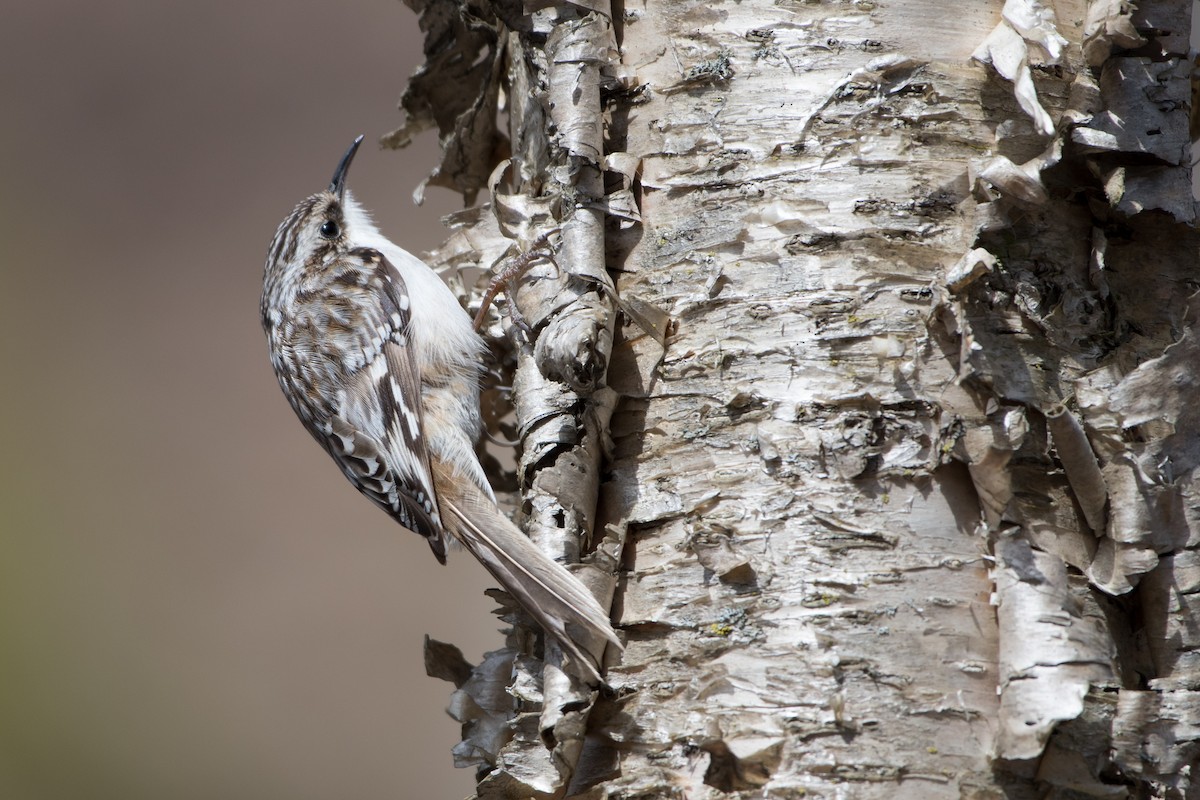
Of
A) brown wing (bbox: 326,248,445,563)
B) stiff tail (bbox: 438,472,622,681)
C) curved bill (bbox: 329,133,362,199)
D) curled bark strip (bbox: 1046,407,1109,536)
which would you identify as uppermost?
curved bill (bbox: 329,133,362,199)

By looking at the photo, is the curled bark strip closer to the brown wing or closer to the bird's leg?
the bird's leg

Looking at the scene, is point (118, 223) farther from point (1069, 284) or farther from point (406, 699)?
point (1069, 284)

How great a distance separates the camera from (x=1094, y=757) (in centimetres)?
119

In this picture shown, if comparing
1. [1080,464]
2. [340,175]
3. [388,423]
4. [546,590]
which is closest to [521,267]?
[546,590]

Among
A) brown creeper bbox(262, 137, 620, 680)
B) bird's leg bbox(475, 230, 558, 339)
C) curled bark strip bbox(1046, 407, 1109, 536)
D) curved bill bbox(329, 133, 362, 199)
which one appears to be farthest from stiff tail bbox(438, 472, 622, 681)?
curved bill bbox(329, 133, 362, 199)

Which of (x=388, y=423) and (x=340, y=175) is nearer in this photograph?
(x=388, y=423)

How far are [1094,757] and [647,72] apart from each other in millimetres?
1173

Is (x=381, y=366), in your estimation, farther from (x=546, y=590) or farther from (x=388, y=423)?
(x=546, y=590)

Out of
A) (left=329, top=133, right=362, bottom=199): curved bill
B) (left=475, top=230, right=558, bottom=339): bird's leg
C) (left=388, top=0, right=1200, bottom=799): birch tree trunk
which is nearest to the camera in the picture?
(left=388, top=0, right=1200, bottom=799): birch tree trunk

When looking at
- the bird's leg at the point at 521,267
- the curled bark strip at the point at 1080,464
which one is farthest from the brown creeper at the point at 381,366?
the curled bark strip at the point at 1080,464

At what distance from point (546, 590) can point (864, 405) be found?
0.51 m

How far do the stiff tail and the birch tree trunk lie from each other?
1.4 inches

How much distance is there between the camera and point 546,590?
1484mm

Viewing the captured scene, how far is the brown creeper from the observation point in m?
2.16
